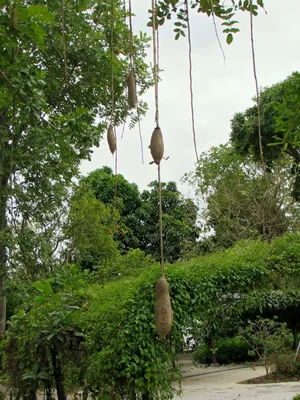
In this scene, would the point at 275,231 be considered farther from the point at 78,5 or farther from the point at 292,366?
the point at 78,5

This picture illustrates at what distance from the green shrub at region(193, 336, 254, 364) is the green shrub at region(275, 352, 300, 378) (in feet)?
11.2

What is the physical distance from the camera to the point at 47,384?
14.2ft

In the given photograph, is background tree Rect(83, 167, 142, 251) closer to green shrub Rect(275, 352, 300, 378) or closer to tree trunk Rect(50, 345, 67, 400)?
green shrub Rect(275, 352, 300, 378)

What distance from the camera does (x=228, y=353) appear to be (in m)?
13.6

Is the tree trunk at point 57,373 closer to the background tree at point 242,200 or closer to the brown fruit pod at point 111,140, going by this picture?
the brown fruit pod at point 111,140

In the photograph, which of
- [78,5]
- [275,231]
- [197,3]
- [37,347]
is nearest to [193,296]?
[37,347]

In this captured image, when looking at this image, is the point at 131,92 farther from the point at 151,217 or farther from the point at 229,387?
the point at 151,217

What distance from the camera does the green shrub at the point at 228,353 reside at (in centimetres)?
1350

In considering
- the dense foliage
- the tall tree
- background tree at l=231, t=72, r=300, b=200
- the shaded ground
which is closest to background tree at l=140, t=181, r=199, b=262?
background tree at l=231, t=72, r=300, b=200

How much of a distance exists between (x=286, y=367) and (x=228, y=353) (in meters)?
3.73

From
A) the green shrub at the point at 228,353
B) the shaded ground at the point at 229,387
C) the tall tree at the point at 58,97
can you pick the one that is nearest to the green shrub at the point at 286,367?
the shaded ground at the point at 229,387

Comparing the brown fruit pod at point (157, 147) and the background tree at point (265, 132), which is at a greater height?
the background tree at point (265, 132)

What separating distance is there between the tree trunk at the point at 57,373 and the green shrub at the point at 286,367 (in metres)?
6.39

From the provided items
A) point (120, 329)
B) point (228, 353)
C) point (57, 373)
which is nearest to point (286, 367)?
point (228, 353)
